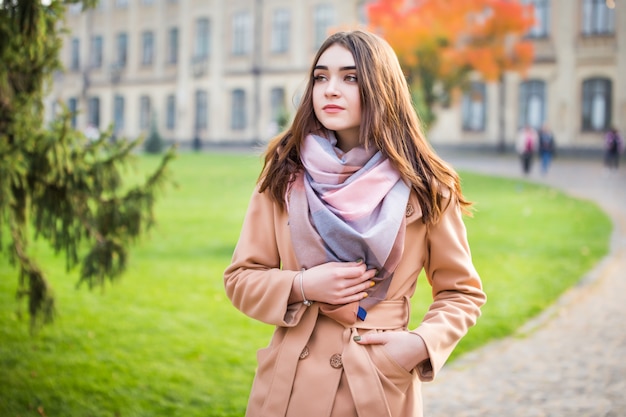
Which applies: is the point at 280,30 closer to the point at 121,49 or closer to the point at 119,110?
the point at 121,49

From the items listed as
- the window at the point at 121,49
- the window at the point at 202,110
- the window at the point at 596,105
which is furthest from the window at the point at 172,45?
the window at the point at 596,105

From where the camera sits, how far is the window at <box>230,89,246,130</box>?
50.5m

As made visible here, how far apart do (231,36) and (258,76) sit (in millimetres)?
3715

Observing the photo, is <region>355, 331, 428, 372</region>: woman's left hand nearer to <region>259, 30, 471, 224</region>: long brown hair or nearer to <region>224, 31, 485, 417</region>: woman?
<region>224, 31, 485, 417</region>: woman

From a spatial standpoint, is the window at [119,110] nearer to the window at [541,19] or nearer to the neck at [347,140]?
the window at [541,19]

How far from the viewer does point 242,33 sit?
166 feet

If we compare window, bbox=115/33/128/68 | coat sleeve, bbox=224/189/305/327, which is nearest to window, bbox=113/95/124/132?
window, bbox=115/33/128/68

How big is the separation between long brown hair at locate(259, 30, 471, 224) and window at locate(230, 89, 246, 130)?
1901 inches

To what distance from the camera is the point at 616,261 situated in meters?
11.6

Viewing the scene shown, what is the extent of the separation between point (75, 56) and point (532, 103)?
121 ft

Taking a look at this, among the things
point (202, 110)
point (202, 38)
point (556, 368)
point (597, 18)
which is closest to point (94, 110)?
point (202, 110)

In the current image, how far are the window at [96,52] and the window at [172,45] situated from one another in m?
7.17

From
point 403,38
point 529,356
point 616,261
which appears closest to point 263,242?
point 529,356

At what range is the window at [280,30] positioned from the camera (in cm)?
4881
